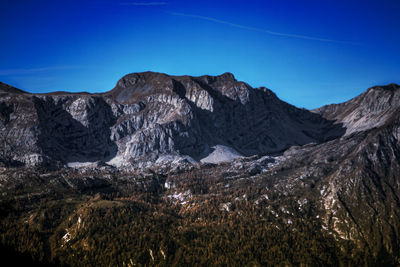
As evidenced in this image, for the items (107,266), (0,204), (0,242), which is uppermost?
(0,204)

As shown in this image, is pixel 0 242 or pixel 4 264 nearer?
pixel 4 264

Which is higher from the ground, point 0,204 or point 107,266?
point 0,204

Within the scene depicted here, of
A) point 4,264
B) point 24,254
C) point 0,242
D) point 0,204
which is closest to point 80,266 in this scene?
point 24,254

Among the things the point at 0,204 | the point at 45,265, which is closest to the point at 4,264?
the point at 45,265

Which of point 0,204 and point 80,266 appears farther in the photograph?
point 80,266

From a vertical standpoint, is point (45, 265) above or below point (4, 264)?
below

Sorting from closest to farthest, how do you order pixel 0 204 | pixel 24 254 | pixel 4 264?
pixel 0 204
pixel 4 264
pixel 24 254

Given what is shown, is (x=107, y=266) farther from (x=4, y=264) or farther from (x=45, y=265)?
(x=4, y=264)

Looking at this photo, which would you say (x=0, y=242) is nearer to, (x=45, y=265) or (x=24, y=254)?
(x=24, y=254)

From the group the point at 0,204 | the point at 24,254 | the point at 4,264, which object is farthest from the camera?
the point at 24,254
